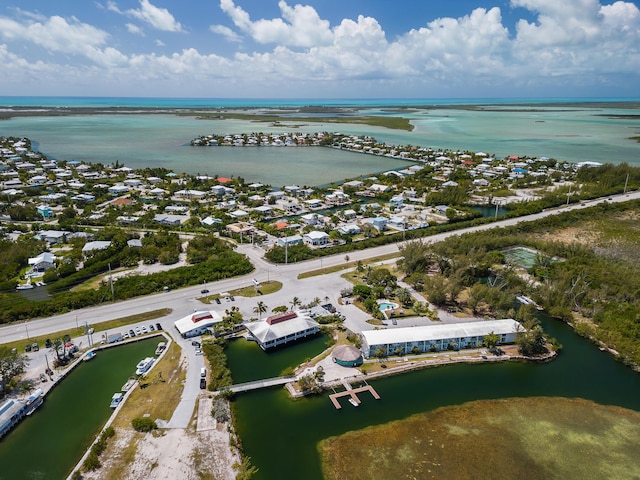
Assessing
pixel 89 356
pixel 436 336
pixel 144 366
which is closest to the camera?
pixel 144 366

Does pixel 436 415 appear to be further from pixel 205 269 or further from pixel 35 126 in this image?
pixel 35 126

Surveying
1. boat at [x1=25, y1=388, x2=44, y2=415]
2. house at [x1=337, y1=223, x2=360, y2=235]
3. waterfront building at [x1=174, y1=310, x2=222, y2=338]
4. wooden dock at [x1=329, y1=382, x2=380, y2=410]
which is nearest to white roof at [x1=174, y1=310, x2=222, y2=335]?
waterfront building at [x1=174, y1=310, x2=222, y2=338]

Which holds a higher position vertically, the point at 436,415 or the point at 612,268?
the point at 612,268

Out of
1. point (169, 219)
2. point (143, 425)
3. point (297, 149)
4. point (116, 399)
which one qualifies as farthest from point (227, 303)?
point (297, 149)

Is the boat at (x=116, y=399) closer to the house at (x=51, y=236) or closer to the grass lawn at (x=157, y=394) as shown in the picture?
the grass lawn at (x=157, y=394)

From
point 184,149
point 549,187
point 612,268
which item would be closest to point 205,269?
point 612,268

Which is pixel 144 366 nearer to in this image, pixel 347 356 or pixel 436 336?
pixel 347 356
